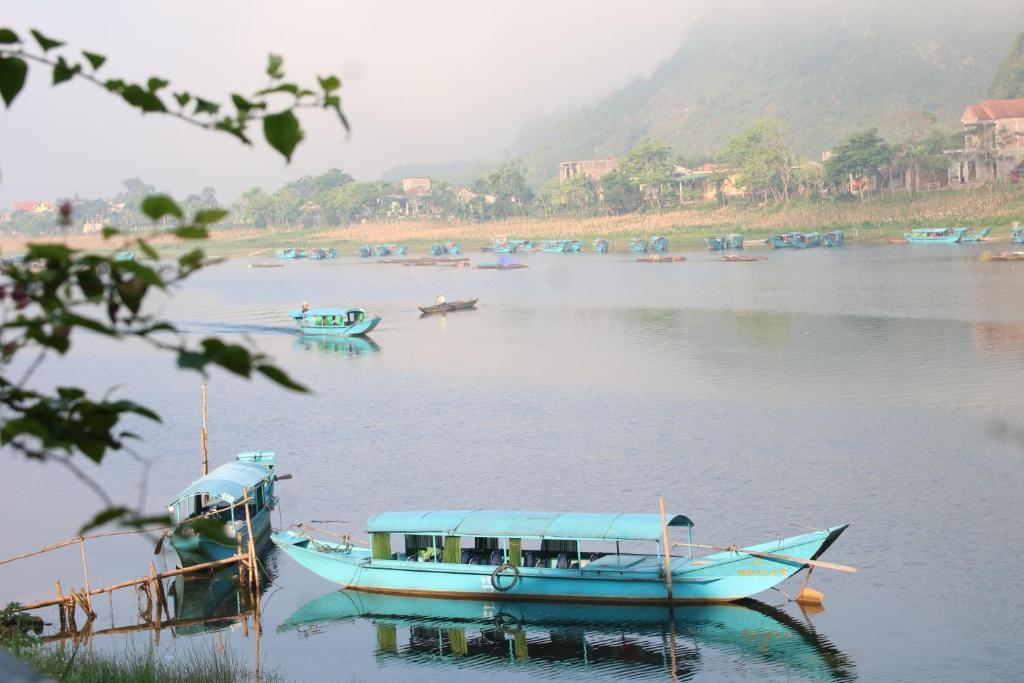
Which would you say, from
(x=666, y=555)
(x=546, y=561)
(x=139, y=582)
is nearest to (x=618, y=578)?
(x=666, y=555)

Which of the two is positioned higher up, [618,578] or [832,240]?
[832,240]

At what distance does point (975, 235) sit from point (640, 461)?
60476 millimetres

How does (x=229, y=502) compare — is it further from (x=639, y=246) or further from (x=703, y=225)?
(x=703, y=225)

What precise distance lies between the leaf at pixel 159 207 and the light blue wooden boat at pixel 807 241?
8612cm

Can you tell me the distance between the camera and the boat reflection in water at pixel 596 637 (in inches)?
666

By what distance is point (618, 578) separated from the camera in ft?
60.5

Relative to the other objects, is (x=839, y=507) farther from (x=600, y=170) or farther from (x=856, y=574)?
(x=600, y=170)

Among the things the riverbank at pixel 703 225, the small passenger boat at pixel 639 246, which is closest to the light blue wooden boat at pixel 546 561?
the riverbank at pixel 703 225

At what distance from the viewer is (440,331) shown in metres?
52.2

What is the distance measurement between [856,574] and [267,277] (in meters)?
76.3

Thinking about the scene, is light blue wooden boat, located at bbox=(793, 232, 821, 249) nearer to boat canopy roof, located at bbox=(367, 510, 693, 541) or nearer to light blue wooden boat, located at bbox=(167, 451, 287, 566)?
light blue wooden boat, located at bbox=(167, 451, 287, 566)

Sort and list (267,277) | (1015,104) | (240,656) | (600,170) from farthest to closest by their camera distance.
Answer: (600,170), (1015,104), (267,277), (240,656)

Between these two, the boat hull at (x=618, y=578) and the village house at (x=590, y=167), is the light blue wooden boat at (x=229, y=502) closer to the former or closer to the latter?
the boat hull at (x=618, y=578)

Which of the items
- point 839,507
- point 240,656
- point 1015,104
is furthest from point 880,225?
point 240,656
